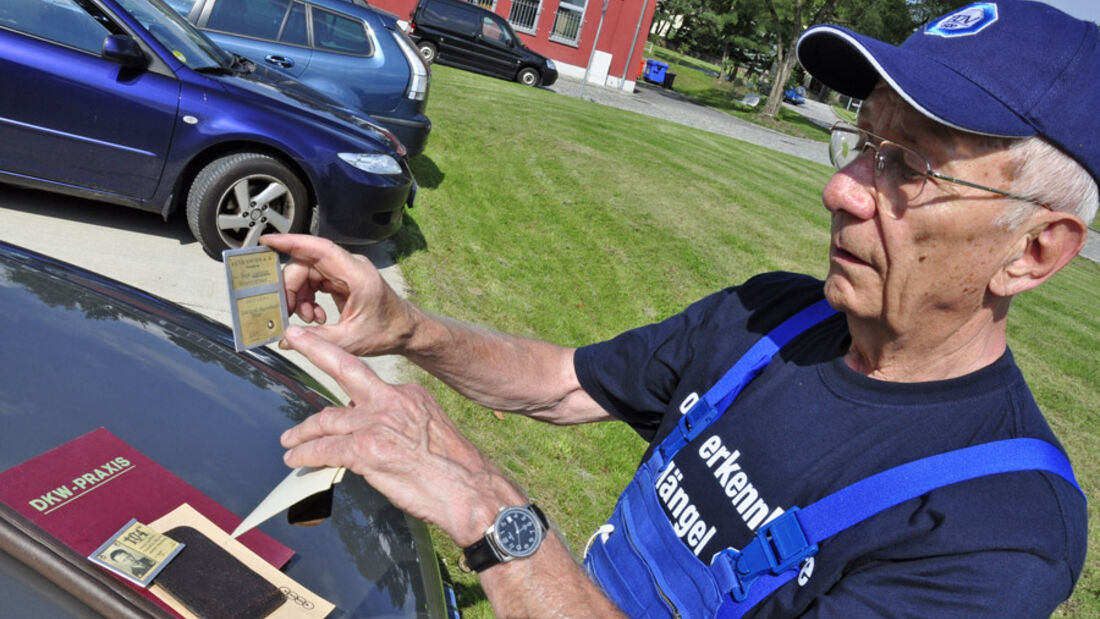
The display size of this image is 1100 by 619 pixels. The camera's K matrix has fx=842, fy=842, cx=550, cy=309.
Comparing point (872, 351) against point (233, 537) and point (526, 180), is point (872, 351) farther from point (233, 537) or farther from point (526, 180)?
point (526, 180)

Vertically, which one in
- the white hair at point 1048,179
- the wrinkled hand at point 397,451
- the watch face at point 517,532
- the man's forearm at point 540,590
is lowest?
the man's forearm at point 540,590

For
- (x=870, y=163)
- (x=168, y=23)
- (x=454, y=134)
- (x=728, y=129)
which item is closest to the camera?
(x=870, y=163)

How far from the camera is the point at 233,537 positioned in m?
1.69

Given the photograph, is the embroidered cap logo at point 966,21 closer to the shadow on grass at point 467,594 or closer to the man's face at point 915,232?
the man's face at point 915,232

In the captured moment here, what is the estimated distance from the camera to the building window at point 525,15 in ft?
84.6

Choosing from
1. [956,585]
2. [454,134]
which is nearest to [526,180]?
[454,134]

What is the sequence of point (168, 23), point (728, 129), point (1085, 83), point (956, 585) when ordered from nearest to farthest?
point (956, 585) → point (1085, 83) → point (168, 23) → point (728, 129)

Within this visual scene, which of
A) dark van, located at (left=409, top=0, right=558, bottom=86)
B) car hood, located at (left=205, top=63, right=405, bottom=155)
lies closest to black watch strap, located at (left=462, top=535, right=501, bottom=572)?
car hood, located at (left=205, top=63, right=405, bottom=155)

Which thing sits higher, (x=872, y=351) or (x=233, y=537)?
(x=872, y=351)

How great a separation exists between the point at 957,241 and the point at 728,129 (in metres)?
21.5

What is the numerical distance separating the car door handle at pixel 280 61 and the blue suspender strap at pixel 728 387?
262 inches

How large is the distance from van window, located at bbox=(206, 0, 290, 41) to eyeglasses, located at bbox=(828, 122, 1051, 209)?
678cm

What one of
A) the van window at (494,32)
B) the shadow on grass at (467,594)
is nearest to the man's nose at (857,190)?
the shadow on grass at (467,594)

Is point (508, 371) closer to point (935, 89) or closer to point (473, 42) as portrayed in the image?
point (935, 89)
